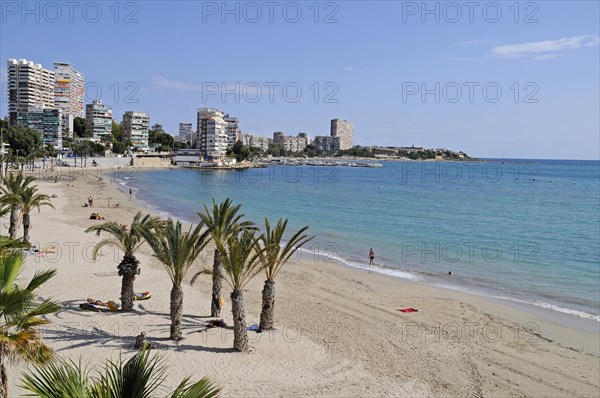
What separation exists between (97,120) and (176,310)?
18368cm

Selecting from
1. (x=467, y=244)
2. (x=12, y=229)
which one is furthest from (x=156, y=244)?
(x=467, y=244)

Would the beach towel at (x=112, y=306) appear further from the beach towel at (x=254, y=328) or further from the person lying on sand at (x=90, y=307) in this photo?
the beach towel at (x=254, y=328)

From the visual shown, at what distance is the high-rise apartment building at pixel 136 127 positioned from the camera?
182 m

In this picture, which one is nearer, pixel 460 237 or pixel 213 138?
pixel 460 237

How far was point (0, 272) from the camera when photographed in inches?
244

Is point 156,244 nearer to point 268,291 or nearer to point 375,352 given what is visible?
point 268,291

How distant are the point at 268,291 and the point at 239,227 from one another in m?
2.30

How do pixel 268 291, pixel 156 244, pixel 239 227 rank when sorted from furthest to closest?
1. pixel 239 227
2. pixel 268 291
3. pixel 156 244

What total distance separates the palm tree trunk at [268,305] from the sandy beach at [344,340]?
13.5 inches

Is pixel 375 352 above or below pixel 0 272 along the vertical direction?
below

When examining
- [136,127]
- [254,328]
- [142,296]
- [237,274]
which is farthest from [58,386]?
[136,127]

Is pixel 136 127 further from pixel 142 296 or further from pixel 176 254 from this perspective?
pixel 176 254

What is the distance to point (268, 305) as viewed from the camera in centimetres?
1552

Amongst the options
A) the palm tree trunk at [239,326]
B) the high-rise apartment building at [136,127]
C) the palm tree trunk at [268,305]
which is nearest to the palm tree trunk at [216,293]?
the palm tree trunk at [268,305]
